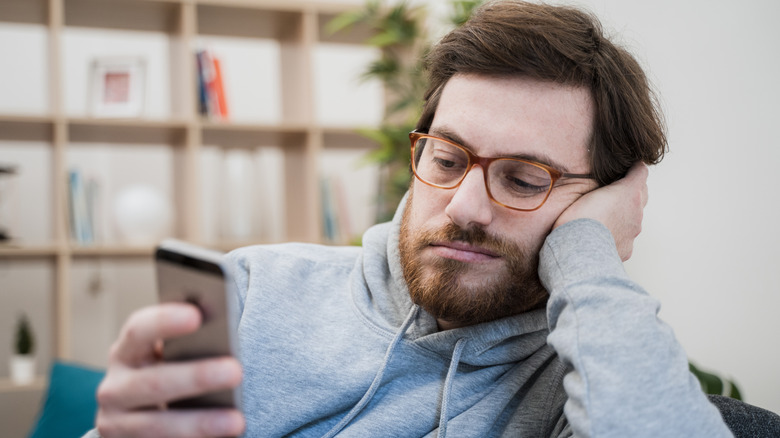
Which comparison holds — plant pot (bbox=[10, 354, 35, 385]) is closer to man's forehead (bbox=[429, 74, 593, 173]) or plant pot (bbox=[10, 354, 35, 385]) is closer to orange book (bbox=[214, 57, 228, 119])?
orange book (bbox=[214, 57, 228, 119])

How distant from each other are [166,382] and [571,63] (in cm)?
83

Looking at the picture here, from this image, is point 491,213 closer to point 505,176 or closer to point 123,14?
point 505,176

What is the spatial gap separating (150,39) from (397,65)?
1.55 m

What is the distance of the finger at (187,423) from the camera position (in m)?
0.58

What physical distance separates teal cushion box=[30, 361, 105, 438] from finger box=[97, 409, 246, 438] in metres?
1.44

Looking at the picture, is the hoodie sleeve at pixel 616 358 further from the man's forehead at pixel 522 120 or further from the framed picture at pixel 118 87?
the framed picture at pixel 118 87

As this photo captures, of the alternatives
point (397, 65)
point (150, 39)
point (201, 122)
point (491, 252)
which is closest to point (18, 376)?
point (201, 122)

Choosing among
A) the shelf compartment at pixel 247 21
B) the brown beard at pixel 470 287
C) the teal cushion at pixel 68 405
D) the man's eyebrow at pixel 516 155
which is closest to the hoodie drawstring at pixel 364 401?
the brown beard at pixel 470 287

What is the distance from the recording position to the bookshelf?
8.60 feet

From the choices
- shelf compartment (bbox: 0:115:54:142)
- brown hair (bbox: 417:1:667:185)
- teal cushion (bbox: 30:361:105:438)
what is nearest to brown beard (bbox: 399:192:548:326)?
brown hair (bbox: 417:1:667:185)

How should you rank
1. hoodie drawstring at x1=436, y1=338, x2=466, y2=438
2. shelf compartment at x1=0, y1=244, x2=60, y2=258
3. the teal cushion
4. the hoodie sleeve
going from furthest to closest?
shelf compartment at x1=0, y1=244, x2=60, y2=258 → the teal cushion → hoodie drawstring at x1=436, y1=338, x2=466, y2=438 → the hoodie sleeve

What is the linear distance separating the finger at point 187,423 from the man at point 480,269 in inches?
16.5

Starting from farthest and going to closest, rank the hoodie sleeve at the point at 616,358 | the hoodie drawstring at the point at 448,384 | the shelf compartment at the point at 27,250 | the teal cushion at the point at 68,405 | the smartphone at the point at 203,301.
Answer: the shelf compartment at the point at 27,250 → the teal cushion at the point at 68,405 → the hoodie drawstring at the point at 448,384 → the hoodie sleeve at the point at 616,358 → the smartphone at the point at 203,301

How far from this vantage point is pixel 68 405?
6.32 ft
